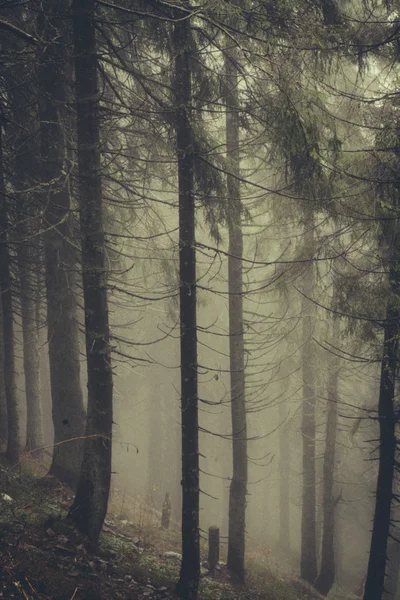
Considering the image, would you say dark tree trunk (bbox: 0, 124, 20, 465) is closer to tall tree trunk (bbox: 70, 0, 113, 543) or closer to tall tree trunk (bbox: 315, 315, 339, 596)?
tall tree trunk (bbox: 70, 0, 113, 543)

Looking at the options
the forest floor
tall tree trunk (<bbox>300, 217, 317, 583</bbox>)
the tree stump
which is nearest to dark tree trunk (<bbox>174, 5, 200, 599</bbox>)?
the forest floor

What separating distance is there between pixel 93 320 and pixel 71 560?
3.33 meters

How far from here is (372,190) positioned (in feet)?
20.8

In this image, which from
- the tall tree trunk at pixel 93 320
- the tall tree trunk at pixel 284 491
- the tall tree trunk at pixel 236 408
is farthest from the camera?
the tall tree trunk at pixel 284 491

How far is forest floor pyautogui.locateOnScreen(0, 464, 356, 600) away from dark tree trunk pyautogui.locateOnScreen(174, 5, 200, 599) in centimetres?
62

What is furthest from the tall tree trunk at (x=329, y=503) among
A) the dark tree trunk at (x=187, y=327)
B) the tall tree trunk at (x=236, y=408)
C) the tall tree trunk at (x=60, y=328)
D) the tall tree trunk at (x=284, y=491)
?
the tall tree trunk at (x=284, y=491)

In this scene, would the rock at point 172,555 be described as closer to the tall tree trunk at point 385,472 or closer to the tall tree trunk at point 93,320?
the tall tree trunk at point 93,320

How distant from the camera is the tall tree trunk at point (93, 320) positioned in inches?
248

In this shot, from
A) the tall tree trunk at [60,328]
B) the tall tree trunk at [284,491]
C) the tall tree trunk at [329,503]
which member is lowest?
the tall tree trunk at [284,491]

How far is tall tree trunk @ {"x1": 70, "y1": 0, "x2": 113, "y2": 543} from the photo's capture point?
6.30 metres

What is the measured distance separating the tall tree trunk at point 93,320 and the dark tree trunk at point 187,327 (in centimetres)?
122

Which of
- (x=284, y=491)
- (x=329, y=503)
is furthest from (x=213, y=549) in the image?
(x=284, y=491)

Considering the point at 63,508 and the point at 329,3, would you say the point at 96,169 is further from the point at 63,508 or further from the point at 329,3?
the point at 63,508

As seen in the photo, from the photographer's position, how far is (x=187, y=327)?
657 cm
